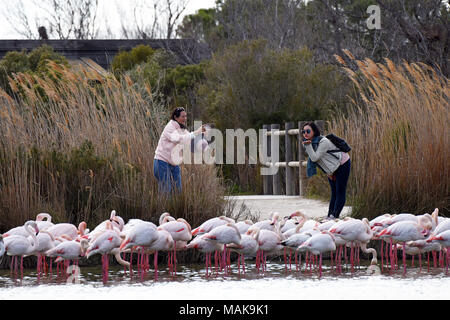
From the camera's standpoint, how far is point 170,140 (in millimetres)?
9062

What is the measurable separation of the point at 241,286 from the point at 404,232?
1.49m

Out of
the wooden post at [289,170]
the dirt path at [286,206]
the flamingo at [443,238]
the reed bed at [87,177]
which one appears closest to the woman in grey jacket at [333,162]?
the dirt path at [286,206]

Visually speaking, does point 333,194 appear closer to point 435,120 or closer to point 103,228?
point 435,120

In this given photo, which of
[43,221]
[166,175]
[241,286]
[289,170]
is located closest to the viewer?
[241,286]

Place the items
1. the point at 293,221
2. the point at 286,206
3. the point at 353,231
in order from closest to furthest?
the point at 353,231, the point at 293,221, the point at 286,206

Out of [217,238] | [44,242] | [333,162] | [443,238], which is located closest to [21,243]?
[44,242]

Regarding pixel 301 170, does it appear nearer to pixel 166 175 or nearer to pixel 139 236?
Answer: pixel 166 175

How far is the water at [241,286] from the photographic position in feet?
19.8

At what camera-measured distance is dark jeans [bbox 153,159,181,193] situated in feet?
27.8

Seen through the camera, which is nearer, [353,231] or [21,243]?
[21,243]
